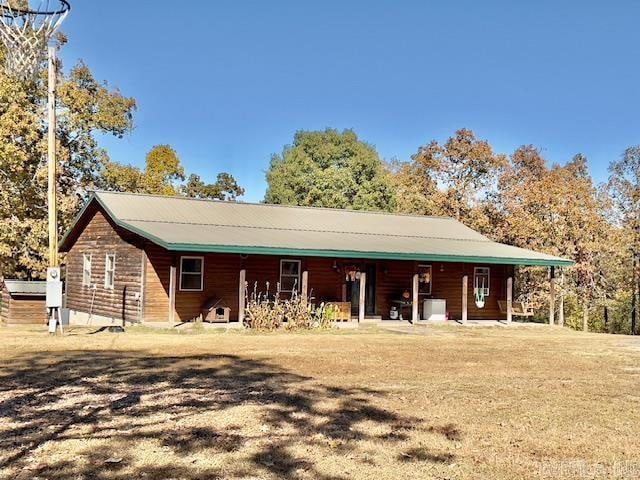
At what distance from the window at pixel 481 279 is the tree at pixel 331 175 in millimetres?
16887

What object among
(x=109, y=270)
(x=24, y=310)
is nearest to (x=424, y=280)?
(x=109, y=270)

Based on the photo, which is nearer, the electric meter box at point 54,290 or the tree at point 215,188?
the electric meter box at point 54,290

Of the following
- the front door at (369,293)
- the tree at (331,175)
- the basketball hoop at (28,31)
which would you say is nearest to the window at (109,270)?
the front door at (369,293)

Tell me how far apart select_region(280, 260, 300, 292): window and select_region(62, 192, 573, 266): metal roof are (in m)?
1.01

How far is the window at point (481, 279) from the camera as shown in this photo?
2395 cm

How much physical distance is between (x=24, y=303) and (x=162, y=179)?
16.7m

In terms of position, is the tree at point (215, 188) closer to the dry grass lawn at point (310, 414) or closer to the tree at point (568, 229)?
the tree at point (568, 229)

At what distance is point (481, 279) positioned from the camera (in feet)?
79.2

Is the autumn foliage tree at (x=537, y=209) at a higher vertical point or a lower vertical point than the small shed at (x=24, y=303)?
higher

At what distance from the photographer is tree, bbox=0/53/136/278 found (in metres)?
24.2

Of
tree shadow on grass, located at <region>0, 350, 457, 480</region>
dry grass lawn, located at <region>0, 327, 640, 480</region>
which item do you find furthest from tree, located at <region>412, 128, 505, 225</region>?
tree shadow on grass, located at <region>0, 350, 457, 480</region>

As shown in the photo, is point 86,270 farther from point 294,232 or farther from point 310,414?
point 310,414

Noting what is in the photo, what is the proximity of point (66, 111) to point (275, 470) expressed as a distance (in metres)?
25.6

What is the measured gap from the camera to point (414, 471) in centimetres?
492
